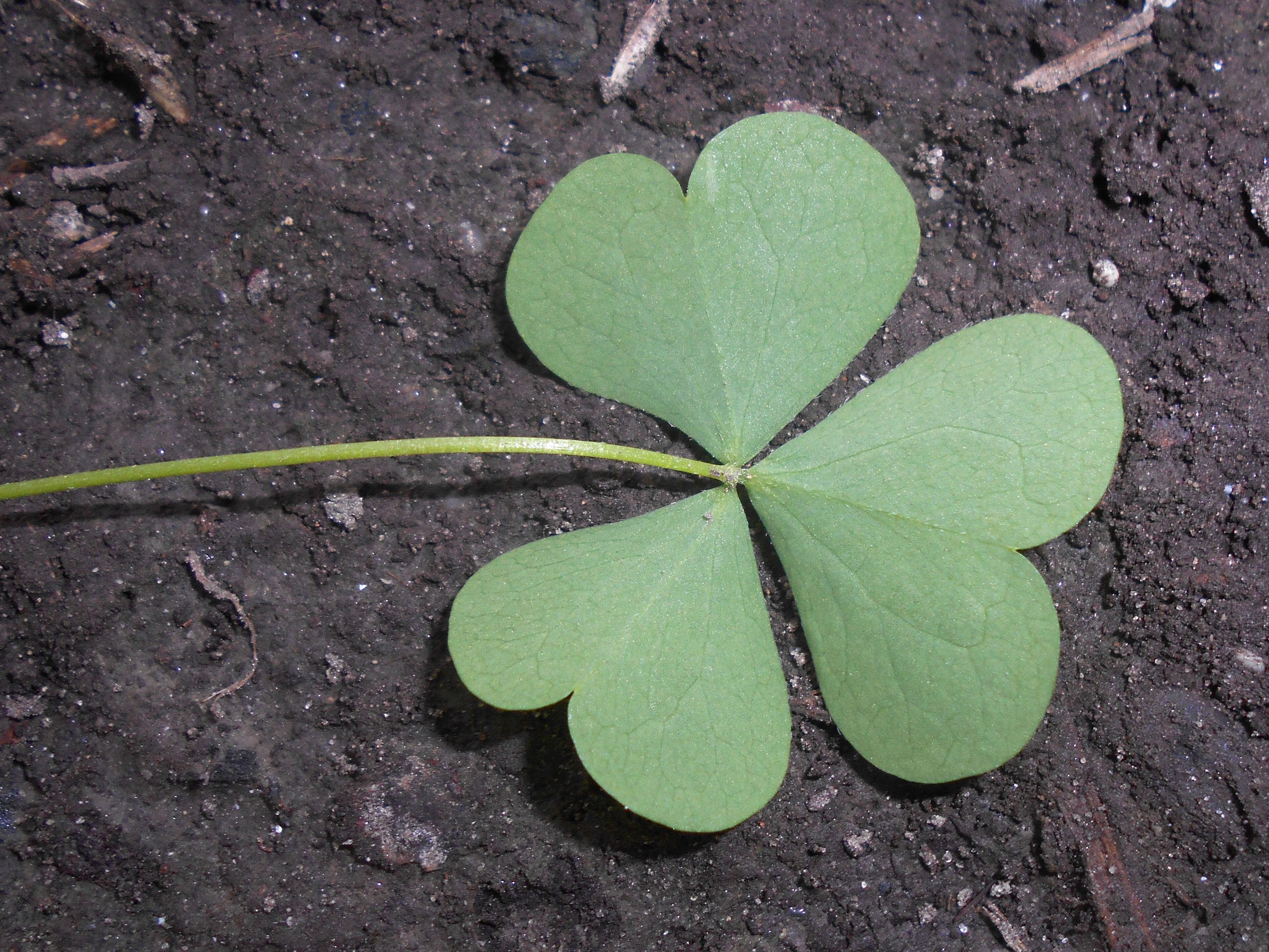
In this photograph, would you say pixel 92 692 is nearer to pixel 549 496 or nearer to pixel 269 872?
pixel 269 872

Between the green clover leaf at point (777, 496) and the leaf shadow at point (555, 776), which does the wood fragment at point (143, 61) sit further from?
the leaf shadow at point (555, 776)

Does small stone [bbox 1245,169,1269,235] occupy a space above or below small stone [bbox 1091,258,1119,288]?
above

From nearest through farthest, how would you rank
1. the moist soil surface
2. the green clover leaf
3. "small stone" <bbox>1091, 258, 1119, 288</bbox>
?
the green clover leaf → the moist soil surface → "small stone" <bbox>1091, 258, 1119, 288</bbox>

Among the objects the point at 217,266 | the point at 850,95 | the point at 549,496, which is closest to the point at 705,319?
the point at 549,496

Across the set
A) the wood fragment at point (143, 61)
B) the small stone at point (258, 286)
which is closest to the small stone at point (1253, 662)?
the small stone at point (258, 286)

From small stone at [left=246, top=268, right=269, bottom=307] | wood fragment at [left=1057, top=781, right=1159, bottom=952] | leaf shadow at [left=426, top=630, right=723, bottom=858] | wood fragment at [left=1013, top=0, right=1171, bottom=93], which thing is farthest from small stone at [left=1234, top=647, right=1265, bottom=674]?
small stone at [left=246, top=268, right=269, bottom=307]

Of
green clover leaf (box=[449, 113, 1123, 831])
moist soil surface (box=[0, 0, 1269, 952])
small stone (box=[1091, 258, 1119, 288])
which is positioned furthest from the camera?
small stone (box=[1091, 258, 1119, 288])

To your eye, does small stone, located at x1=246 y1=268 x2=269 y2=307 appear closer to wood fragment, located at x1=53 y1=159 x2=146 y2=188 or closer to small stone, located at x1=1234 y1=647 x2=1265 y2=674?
wood fragment, located at x1=53 y1=159 x2=146 y2=188
